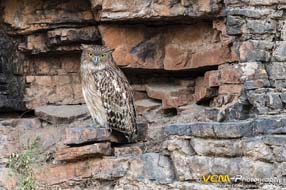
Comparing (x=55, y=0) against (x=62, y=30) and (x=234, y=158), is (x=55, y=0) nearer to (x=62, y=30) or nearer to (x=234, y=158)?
(x=62, y=30)

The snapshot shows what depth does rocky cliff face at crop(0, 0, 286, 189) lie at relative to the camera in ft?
25.1

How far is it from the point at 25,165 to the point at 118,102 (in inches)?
50.8

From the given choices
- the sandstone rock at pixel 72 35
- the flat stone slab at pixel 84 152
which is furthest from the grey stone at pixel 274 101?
the sandstone rock at pixel 72 35

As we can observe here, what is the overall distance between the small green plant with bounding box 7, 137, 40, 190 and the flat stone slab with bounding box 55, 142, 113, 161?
401 millimetres

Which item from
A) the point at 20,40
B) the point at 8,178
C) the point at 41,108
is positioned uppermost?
the point at 20,40

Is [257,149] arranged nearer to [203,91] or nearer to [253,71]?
[253,71]

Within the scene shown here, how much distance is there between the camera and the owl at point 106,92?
9078mm

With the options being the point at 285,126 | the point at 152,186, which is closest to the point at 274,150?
the point at 285,126

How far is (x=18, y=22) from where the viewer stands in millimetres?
9984

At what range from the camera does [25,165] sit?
8.84 metres

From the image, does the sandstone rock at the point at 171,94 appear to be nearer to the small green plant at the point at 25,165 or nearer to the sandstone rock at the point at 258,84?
the sandstone rock at the point at 258,84

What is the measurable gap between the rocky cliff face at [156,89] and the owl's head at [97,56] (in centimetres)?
37

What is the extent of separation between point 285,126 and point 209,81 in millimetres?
2150

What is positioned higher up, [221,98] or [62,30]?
[62,30]
